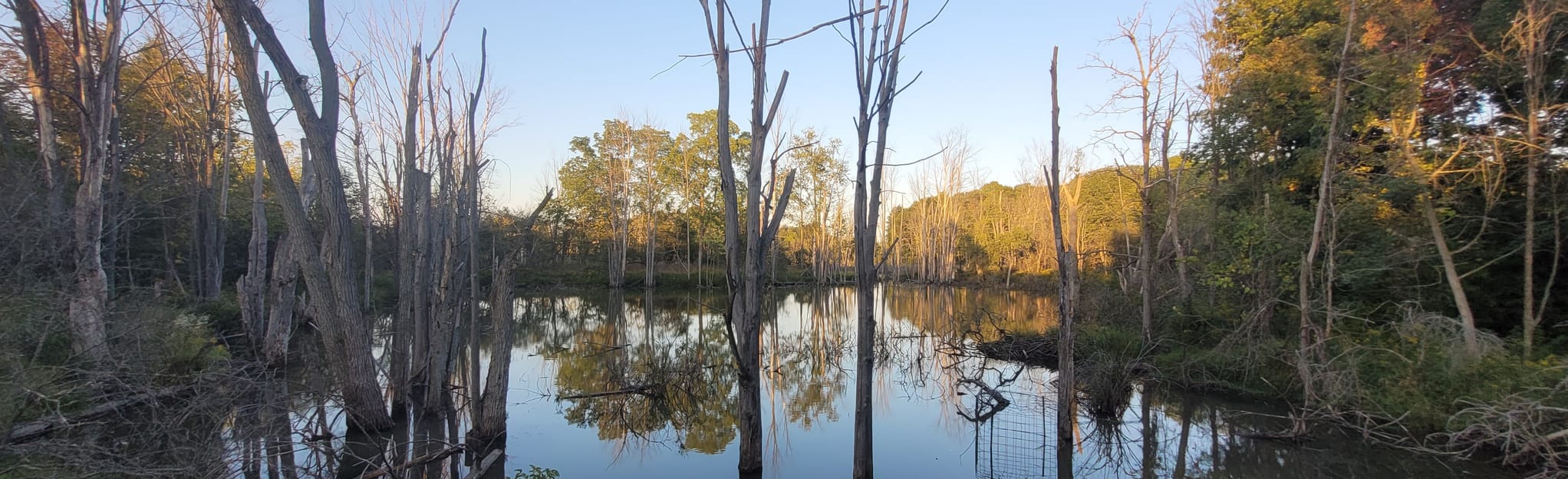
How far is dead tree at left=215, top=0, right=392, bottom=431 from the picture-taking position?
509cm

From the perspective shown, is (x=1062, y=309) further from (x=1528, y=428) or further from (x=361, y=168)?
(x=361, y=168)

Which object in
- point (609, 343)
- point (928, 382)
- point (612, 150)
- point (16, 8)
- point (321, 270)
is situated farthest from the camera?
point (612, 150)

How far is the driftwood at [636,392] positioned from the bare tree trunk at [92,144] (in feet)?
16.0

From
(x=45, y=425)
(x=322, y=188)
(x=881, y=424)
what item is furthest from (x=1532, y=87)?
(x=45, y=425)

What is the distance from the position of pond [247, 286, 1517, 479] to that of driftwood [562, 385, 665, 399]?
2 centimetres

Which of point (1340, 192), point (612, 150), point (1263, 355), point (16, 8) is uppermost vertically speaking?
point (612, 150)

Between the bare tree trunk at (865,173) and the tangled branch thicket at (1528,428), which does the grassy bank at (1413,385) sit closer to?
the tangled branch thicket at (1528,428)

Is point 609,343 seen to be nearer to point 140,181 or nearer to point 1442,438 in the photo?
point 140,181

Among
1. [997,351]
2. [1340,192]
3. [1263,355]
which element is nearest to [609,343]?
[997,351]

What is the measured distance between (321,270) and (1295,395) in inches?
415

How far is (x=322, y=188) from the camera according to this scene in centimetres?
545

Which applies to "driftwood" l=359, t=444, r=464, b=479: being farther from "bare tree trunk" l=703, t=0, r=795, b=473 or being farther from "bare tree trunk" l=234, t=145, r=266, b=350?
"bare tree trunk" l=234, t=145, r=266, b=350

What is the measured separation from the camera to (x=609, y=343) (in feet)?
42.7

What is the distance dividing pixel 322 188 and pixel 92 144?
15.3 feet
